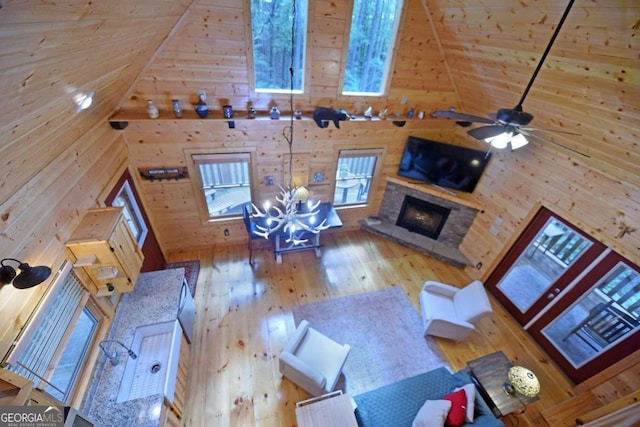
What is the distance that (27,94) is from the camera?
1525mm

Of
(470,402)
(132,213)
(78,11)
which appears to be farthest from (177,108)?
(470,402)

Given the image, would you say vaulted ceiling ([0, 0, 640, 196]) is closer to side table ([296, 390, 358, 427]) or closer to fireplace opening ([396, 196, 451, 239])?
fireplace opening ([396, 196, 451, 239])

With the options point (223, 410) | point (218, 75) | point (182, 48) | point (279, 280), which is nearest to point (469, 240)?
point (279, 280)

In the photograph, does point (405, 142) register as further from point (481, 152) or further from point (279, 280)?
point (279, 280)

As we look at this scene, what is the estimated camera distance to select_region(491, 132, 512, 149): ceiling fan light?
239 centimetres

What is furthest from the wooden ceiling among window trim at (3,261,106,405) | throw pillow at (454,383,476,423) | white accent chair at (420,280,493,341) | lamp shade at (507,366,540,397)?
throw pillow at (454,383,476,423)

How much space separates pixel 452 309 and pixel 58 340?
15.3 feet

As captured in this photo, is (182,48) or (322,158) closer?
(182,48)

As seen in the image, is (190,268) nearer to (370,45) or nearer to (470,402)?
(470,402)

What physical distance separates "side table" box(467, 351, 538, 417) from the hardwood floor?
64 centimetres

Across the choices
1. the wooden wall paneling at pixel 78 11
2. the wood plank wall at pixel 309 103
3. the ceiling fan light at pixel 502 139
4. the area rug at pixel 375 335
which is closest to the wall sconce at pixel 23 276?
the wood plank wall at pixel 309 103

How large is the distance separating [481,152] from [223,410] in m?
5.50

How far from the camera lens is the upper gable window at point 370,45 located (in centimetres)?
388

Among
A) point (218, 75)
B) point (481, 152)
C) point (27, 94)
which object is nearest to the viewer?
point (27, 94)
